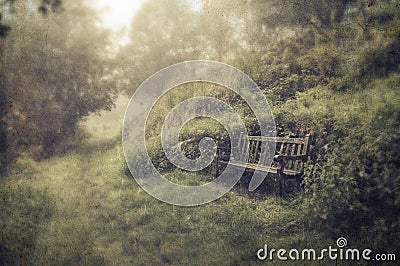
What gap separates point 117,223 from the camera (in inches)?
258

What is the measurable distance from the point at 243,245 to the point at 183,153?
2.95 m

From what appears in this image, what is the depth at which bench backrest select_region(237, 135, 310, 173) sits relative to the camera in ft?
18.7

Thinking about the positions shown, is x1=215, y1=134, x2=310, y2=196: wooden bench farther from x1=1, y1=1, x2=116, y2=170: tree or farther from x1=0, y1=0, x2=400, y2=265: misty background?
x1=1, y1=1, x2=116, y2=170: tree

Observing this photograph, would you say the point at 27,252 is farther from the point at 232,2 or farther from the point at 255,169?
the point at 232,2

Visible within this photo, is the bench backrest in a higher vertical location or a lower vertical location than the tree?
lower

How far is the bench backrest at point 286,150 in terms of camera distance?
18.7ft

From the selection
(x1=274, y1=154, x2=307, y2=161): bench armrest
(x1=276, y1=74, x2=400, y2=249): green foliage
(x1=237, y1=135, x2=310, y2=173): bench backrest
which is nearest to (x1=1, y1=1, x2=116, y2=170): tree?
(x1=237, y1=135, x2=310, y2=173): bench backrest

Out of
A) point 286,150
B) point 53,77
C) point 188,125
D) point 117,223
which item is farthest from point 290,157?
point 53,77

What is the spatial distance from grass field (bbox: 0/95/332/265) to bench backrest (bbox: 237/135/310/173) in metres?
0.61

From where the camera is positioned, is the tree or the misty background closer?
the misty background

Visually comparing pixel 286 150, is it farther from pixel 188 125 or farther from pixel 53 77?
pixel 53 77

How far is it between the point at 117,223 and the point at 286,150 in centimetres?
318

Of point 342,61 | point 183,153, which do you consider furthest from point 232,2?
point 183,153

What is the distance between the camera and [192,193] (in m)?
6.79
